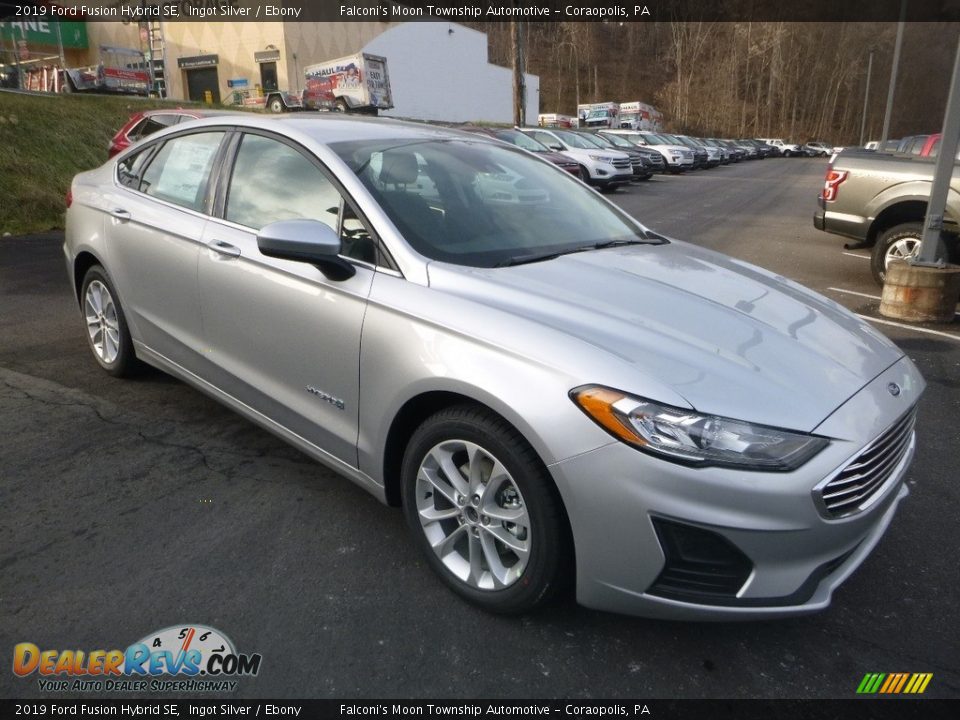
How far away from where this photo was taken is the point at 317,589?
2574 millimetres

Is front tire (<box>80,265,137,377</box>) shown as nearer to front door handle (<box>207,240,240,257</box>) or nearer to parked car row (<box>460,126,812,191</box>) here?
front door handle (<box>207,240,240,257</box>)

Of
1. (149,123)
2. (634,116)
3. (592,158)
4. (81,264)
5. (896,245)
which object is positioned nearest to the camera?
(81,264)

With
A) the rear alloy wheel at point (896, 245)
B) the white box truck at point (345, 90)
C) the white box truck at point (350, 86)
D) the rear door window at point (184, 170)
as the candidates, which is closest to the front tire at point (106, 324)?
the rear door window at point (184, 170)

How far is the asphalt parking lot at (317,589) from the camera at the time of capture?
7.21 feet

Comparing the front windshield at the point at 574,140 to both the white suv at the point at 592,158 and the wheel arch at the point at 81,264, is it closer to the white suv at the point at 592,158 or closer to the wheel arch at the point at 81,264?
the white suv at the point at 592,158

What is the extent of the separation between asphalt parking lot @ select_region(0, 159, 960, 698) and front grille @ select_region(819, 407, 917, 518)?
54 cm

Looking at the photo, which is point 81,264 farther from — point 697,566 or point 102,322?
point 697,566

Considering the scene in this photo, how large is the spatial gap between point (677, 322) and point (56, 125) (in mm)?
15433

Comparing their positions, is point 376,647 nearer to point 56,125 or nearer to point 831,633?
point 831,633

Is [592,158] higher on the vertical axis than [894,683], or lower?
higher

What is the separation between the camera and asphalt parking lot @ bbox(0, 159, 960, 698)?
220cm

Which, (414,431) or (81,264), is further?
(81,264)

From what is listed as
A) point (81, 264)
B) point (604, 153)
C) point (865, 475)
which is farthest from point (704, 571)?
point (604, 153)

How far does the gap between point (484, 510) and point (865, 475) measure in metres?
1.17
